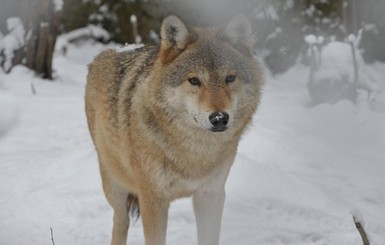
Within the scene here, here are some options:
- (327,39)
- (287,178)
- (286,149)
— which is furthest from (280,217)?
(327,39)

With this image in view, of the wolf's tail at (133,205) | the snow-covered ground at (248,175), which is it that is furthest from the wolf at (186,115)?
the snow-covered ground at (248,175)

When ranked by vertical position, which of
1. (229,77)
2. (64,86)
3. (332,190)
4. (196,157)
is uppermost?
(229,77)

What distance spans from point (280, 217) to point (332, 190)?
31.4 inches

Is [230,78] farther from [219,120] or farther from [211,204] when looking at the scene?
[211,204]

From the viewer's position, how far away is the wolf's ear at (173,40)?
372cm

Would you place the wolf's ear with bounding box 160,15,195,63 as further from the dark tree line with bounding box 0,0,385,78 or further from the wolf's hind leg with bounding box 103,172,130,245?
the dark tree line with bounding box 0,0,385,78

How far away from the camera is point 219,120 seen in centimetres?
340

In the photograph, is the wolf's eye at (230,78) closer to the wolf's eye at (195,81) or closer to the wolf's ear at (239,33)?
the wolf's eye at (195,81)

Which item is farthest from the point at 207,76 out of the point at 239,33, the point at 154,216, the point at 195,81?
the point at 154,216

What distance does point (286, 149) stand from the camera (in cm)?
639

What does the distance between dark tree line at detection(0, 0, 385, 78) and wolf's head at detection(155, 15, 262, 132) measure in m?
5.48

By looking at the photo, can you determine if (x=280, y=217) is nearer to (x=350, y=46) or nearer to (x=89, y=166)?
(x=89, y=166)

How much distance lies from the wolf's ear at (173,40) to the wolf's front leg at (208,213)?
0.93m

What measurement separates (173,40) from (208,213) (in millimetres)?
1210
